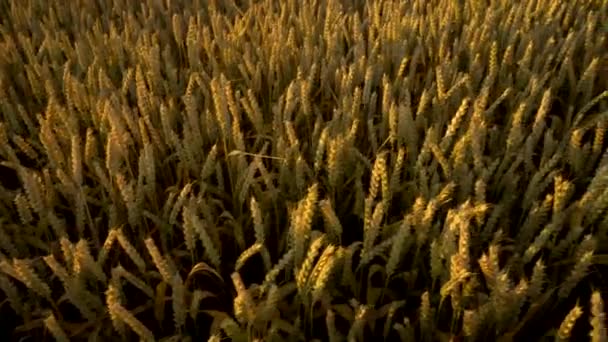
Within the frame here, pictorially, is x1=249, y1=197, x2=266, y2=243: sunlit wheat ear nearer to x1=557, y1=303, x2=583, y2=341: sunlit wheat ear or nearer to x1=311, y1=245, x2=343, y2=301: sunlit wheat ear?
x1=311, y1=245, x2=343, y2=301: sunlit wheat ear

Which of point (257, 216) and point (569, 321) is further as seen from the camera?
point (257, 216)

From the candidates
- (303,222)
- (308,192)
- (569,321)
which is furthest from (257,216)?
(569,321)

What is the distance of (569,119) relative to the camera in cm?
111

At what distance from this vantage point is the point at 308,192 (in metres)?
0.93

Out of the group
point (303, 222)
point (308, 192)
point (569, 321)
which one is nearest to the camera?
point (569, 321)

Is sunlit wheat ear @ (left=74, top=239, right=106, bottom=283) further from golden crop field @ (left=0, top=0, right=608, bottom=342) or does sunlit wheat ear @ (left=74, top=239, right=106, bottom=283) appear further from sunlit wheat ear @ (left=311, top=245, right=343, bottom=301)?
sunlit wheat ear @ (left=311, top=245, right=343, bottom=301)

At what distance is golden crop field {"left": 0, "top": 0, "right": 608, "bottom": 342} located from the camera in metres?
0.76

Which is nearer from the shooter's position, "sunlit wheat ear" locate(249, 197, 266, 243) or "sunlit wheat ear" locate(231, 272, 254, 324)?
"sunlit wheat ear" locate(231, 272, 254, 324)

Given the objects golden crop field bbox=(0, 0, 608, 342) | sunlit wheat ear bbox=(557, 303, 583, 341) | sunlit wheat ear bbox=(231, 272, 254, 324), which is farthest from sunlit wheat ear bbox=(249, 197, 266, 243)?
sunlit wheat ear bbox=(557, 303, 583, 341)

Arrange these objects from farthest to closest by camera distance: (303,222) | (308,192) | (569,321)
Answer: (308,192)
(303,222)
(569,321)

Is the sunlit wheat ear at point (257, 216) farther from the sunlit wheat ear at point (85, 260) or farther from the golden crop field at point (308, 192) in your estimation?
the sunlit wheat ear at point (85, 260)

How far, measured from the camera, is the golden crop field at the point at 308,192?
765mm

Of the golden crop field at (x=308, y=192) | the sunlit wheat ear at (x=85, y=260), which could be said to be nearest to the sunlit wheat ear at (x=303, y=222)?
the golden crop field at (x=308, y=192)

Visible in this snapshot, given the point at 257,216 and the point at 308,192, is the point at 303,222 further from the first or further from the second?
the point at 308,192
